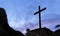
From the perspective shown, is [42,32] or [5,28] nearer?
[42,32]

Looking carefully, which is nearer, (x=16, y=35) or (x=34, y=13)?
(x=16, y=35)

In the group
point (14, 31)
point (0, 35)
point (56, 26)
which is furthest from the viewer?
point (56, 26)

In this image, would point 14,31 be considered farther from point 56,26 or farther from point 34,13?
point 56,26

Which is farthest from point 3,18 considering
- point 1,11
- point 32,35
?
point 32,35

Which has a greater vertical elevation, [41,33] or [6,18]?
[6,18]

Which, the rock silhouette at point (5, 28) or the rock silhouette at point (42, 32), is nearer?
the rock silhouette at point (42, 32)

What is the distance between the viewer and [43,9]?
21297 mm

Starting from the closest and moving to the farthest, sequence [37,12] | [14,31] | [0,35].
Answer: [0,35], [14,31], [37,12]

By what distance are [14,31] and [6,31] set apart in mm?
1078

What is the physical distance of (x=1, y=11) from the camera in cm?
2080

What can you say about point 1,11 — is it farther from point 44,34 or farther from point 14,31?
point 44,34

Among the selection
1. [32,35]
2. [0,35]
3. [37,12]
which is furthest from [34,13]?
→ [0,35]

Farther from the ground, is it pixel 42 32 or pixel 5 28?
pixel 5 28

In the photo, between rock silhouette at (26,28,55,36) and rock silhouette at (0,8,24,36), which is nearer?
rock silhouette at (26,28,55,36)
